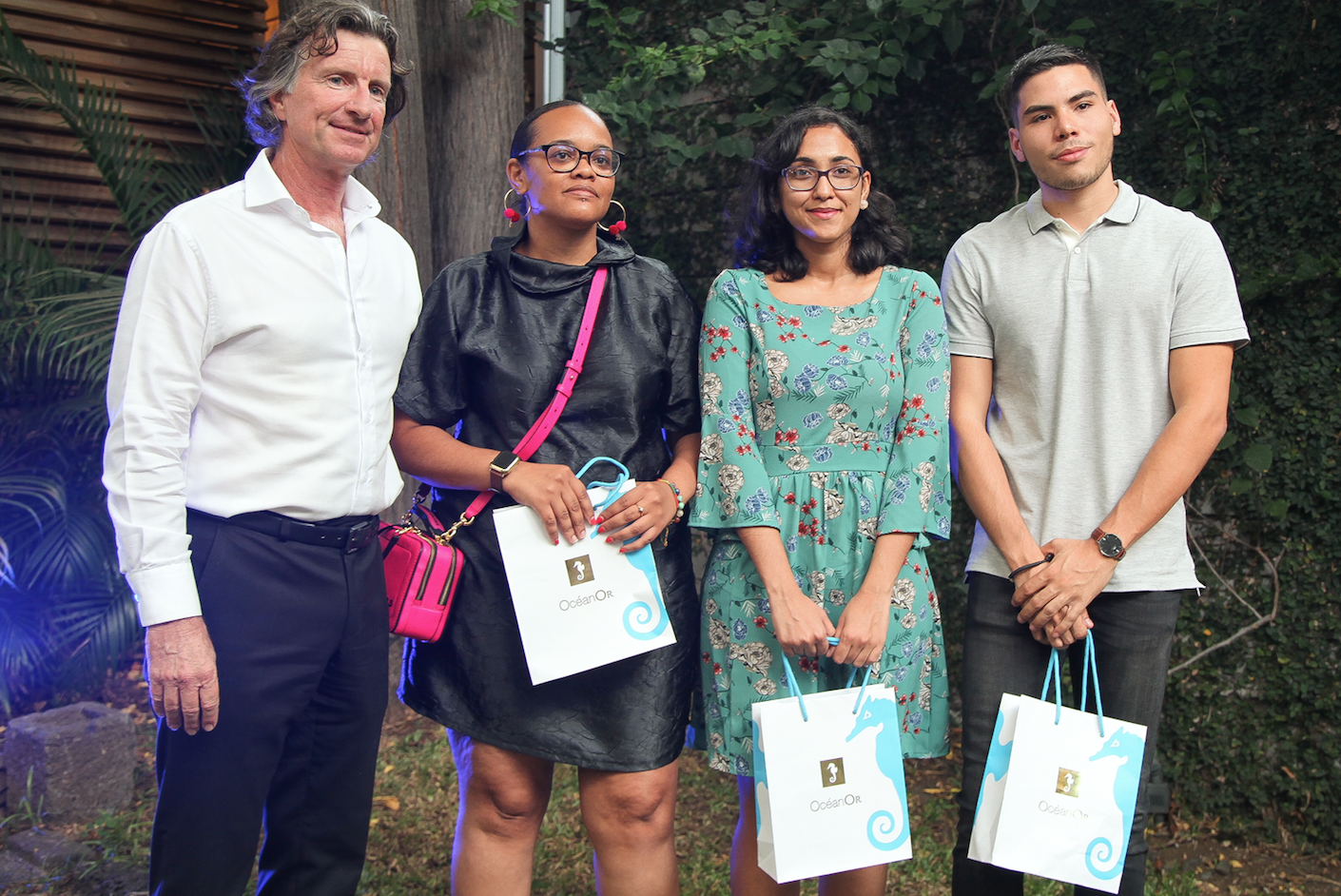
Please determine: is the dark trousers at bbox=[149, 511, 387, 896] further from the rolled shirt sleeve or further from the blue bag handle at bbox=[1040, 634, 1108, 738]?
the blue bag handle at bbox=[1040, 634, 1108, 738]

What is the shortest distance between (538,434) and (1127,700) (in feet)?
4.26

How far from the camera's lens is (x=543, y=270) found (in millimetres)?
2156

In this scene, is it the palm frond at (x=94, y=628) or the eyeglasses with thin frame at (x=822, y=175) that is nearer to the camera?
the eyeglasses with thin frame at (x=822, y=175)

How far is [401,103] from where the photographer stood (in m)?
2.11

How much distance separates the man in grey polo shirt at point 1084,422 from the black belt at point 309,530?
123 centimetres

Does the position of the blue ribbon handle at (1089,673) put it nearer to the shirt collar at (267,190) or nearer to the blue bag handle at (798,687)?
the blue bag handle at (798,687)

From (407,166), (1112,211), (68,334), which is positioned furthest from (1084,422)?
(68,334)

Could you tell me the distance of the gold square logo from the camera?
2006 mm

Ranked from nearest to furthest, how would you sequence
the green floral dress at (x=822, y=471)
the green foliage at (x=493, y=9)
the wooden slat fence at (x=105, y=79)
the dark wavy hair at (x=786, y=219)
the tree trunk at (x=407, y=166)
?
the green floral dress at (x=822, y=471) < the dark wavy hair at (x=786, y=219) < the green foliage at (x=493, y=9) < the tree trunk at (x=407, y=166) < the wooden slat fence at (x=105, y=79)

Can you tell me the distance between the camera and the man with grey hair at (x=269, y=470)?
5.49 feet

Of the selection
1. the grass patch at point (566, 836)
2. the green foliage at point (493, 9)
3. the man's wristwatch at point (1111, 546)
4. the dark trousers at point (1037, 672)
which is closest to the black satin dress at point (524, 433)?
the dark trousers at point (1037, 672)

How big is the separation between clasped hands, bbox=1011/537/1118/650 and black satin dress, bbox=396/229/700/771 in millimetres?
713

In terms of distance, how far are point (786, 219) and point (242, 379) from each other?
3.93 ft

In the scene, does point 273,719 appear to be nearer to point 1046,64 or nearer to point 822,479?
point 822,479
